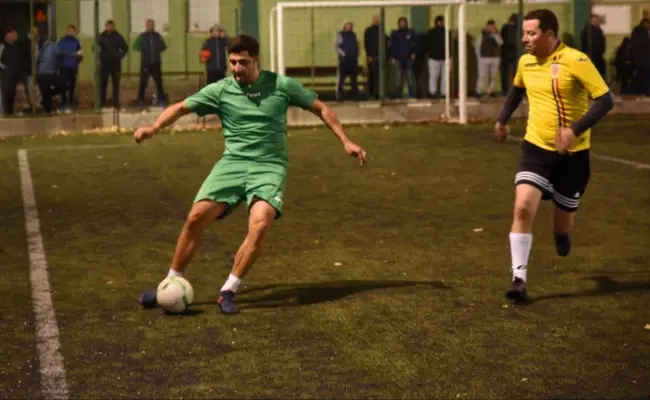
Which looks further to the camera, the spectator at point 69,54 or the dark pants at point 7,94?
the spectator at point 69,54

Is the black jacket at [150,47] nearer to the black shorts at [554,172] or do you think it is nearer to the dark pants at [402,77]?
→ the dark pants at [402,77]

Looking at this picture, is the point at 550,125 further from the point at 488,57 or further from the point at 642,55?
the point at 642,55

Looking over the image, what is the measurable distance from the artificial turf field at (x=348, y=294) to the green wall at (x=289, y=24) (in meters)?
9.91

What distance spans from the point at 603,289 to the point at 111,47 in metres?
18.2

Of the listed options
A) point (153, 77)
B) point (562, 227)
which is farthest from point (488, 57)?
point (562, 227)

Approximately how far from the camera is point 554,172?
9.02 metres

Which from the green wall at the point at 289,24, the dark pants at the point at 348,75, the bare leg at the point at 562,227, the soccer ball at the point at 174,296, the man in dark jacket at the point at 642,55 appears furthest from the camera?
the man in dark jacket at the point at 642,55

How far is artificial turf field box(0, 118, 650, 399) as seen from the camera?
6898 mm

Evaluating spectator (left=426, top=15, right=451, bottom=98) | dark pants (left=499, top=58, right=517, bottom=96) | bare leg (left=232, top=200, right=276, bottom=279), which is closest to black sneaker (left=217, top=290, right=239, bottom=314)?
bare leg (left=232, top=200, right=276, bottom=279)

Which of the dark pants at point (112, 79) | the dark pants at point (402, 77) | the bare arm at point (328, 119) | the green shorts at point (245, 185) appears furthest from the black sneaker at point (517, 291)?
the dark pants at point (402, 77)

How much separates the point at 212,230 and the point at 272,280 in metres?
2.75

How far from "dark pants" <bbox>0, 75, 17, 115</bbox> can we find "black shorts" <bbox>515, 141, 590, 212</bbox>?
17.7m

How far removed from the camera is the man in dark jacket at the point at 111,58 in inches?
1027

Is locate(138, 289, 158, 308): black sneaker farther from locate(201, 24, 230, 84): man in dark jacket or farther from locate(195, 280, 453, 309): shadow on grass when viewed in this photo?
locate(201, 24, 230, 84): man in dark jacket
